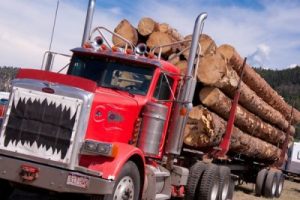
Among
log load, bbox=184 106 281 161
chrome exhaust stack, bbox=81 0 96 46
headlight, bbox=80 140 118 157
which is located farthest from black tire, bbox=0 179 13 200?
log load, bbox=184 106 281 161

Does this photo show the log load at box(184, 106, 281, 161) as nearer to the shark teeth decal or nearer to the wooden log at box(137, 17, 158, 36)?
the wooden log at box(137, 17, 158, 36)

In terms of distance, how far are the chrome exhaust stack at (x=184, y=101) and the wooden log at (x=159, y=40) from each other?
1942 mm

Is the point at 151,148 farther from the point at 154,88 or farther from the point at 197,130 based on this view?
the point at 197,130

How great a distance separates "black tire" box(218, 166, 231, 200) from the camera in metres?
11.2

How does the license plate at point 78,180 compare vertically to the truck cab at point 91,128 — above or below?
below

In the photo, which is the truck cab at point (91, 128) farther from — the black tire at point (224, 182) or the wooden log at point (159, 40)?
the black tire at point (224, 182)

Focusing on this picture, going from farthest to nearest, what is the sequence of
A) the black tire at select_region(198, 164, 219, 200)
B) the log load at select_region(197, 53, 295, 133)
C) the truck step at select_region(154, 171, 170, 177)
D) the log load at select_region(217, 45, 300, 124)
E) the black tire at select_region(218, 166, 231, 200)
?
the black tire at select_region(218, 166, 231, 200), the log load at select_region(217, 45, 300, 124), the black tire at select_region(198, 164, 219, 200), the log load at select_region(197, 53, 295, 133), the truck step at select_region(154, 171, 170, 177)

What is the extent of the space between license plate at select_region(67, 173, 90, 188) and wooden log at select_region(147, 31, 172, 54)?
4.97 meters

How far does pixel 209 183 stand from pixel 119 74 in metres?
3.64

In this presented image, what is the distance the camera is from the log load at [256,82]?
11.1 meters

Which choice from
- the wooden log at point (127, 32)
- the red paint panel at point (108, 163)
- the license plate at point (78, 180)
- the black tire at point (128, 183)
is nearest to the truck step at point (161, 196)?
the black tire at point (128, 183)

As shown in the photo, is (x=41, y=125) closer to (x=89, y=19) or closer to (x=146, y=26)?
(x=89, y=19)

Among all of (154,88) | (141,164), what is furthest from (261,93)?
(141,164)

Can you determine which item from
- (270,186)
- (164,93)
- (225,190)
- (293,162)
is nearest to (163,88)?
(164,93)
